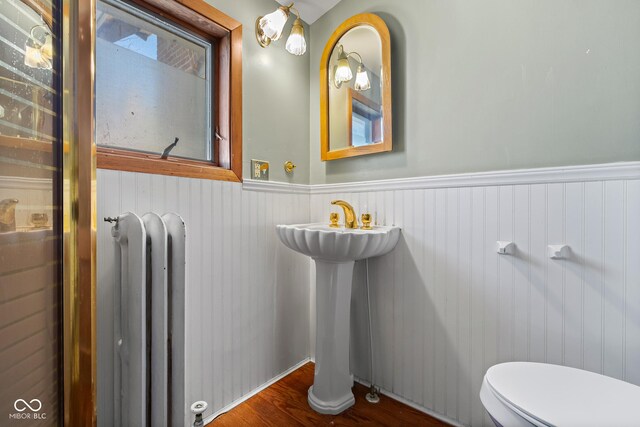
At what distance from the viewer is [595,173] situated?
38.7 inches

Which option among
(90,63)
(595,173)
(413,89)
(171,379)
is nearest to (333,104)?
(413,89)

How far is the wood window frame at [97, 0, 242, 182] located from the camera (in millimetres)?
1251

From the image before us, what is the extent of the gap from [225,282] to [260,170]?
57cm

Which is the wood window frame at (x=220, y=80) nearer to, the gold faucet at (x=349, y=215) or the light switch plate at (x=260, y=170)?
the light switch plate at (x=260, y=170)

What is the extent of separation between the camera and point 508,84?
1.15m

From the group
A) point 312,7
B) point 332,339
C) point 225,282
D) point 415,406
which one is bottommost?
point 415,406

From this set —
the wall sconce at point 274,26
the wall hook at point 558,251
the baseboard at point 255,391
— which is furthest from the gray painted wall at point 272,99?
the wall hook at point 558,251

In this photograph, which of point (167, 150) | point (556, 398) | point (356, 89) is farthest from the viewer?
point (356, 89)

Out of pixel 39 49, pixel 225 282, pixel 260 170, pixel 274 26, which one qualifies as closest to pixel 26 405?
pixel 39 49

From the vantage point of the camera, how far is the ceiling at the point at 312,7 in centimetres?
164

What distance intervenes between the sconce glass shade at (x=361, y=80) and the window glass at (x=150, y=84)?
→ 0.74 meters

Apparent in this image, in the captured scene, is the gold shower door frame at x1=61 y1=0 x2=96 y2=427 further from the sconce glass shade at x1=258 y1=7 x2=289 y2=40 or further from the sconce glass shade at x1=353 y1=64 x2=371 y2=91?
the sconce glass shade at x1=353 y1=64 x2=371 y2=91

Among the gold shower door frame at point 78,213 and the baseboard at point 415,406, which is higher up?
the gold shower door frame at point 78,213

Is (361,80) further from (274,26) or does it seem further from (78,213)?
(78,213)
